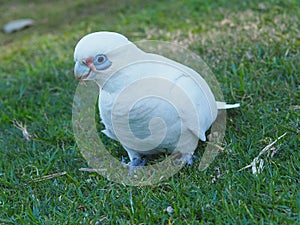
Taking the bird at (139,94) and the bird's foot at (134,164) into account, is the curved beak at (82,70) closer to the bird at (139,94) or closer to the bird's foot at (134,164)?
the bird at (139,94)

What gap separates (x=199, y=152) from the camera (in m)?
2.56

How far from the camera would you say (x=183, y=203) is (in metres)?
2.12

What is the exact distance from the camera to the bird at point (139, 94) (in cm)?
221

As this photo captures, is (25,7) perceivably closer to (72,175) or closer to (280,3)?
(280,3)

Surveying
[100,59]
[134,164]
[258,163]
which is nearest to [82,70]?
[100,59]

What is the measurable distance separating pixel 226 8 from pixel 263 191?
3.10m

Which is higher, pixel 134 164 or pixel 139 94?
pixel 139 94

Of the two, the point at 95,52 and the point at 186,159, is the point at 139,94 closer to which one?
the point at 95,52

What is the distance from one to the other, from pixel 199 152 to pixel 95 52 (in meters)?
0.80

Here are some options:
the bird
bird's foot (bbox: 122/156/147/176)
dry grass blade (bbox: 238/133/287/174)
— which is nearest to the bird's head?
the bird

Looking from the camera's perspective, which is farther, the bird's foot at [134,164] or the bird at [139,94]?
the bird's foot at [134,164]

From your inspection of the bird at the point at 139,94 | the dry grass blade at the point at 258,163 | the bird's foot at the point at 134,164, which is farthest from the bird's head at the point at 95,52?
the dry grass blade at the point at 258,163

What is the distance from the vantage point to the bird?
2211 millimetres

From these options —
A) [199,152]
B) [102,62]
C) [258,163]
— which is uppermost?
[102,62]
